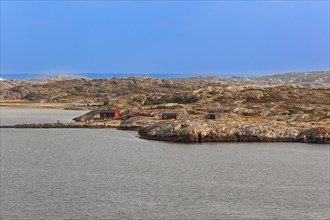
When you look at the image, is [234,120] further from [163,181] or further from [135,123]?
[163,181]

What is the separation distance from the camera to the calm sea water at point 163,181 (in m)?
49.6

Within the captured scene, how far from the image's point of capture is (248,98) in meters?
189

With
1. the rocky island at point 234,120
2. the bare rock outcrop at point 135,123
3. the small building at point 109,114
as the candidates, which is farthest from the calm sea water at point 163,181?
the small building at point 109,114

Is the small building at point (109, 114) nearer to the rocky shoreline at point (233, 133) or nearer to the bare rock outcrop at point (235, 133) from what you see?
the rocky shoreline at point (233, 133)

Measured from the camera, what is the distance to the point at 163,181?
6375 cm

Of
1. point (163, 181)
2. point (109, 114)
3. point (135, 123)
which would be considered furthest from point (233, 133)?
point (109, 114)

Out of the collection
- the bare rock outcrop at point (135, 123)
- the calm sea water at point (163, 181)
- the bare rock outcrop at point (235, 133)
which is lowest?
the calm sea water at point (163, 181)

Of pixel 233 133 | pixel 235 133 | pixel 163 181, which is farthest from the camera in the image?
pixel 233 133

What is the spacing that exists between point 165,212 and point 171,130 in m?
60.7

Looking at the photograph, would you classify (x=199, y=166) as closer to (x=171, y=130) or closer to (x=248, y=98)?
(x=171, y=130)

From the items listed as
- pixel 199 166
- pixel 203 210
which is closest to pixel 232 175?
pixel 199 166

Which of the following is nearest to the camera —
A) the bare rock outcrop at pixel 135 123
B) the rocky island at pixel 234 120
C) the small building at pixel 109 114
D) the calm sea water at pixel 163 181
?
the calm sea water at pixel 163 181

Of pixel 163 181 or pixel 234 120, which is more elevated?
pixel 234 120

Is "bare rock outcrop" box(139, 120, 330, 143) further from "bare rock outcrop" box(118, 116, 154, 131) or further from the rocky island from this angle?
"bare rock outcrop" box(118, 116, 154, 131)
